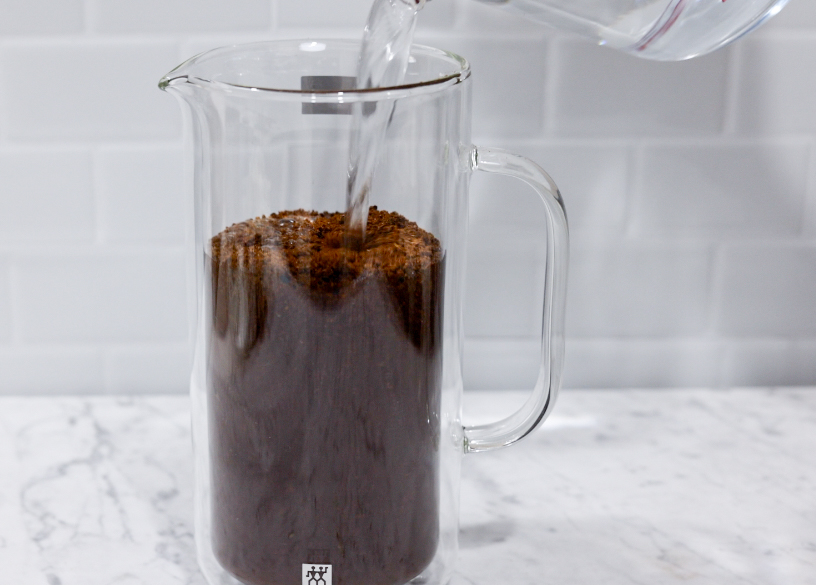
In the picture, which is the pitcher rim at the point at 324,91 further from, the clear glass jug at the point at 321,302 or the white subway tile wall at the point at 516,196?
the white subway tile wall at the point at 516,196

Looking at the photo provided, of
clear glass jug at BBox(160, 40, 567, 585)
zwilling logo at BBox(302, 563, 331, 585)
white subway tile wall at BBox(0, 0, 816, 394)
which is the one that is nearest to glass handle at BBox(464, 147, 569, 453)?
clear glass jug at BBox(160, 40, 567, 585)

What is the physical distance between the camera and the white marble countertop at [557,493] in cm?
57

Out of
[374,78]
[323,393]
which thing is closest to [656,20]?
[374,78]

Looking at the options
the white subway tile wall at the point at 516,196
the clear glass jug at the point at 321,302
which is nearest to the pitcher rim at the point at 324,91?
the clear glass jug at the point at 321,302

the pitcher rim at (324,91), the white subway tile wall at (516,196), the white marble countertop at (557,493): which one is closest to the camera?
the pitcher rim at (324,91)

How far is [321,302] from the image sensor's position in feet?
1.46

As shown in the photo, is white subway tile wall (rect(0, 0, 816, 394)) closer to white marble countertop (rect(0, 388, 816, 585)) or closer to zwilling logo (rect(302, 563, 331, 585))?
white marble countertop (rect(0, 388, 816, 585))

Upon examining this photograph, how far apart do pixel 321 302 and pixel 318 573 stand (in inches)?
6.2

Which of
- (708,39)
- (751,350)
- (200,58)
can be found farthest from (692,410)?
(200,58)

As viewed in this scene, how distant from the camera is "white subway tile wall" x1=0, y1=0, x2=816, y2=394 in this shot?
2.36ft

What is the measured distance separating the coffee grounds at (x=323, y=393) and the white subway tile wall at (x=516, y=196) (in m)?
0.30

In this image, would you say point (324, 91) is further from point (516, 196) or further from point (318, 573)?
point (516, 196)

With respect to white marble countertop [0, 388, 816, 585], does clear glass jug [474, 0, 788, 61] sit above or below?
above

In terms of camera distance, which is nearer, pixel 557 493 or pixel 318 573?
pixel 318 573
